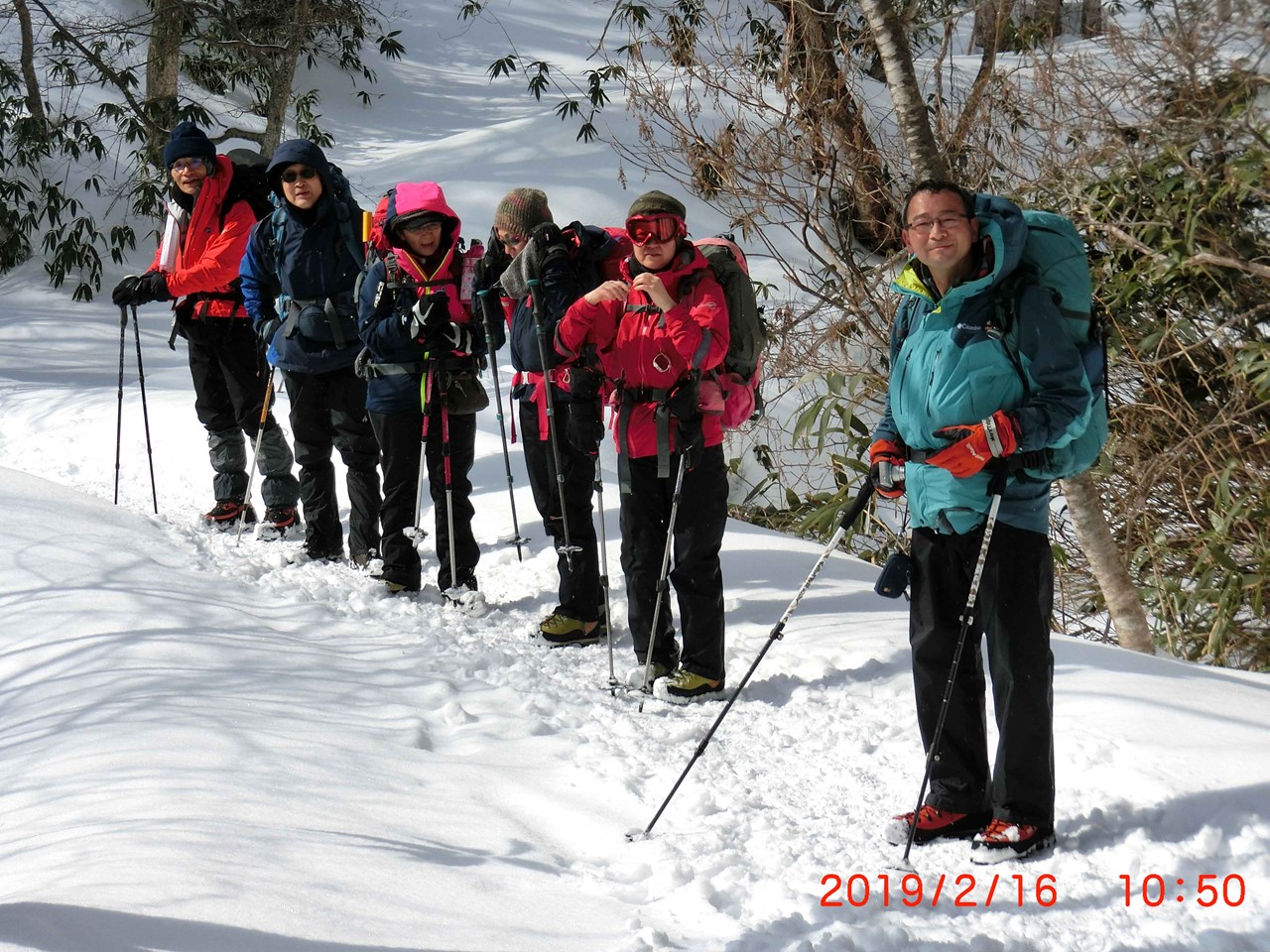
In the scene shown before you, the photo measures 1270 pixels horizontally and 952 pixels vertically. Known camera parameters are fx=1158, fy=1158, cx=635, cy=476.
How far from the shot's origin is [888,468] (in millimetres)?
3434

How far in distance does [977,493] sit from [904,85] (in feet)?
8.71

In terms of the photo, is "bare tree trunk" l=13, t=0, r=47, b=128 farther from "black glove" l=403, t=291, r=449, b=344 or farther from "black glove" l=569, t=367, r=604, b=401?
"black glove" l=569, t=367, r=604, b=401

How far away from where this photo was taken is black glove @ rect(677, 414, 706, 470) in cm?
450

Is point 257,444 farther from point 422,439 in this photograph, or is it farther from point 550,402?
point 550,402

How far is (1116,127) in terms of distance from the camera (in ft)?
24.3

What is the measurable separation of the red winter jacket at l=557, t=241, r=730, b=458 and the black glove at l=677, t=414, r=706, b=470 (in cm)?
6

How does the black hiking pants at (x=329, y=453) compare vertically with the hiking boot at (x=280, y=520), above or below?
above

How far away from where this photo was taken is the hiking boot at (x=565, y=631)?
5312mm

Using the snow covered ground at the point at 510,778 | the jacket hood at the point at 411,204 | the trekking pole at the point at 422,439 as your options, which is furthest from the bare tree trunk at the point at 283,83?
the trekking pole at the point at 422,439

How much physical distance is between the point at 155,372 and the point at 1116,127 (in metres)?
8.40

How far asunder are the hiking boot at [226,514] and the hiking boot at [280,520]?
175mm

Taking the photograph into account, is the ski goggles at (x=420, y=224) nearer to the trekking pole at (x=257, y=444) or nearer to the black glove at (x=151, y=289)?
the trekking pole at (x=257, y=444)
